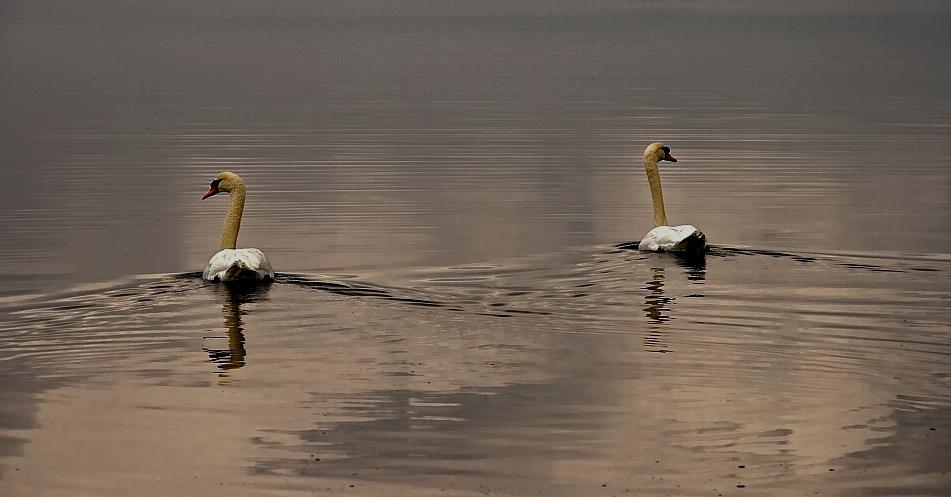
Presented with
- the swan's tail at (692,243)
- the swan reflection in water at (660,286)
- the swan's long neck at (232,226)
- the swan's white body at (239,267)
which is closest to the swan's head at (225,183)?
the swan's long neck at (232,226)

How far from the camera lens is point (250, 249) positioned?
724 inches

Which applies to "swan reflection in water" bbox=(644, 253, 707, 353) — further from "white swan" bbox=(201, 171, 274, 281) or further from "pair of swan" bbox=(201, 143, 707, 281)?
"white swan" bbox=(201, 171, 274, 281)

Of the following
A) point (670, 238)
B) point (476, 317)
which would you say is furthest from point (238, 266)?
point (670, 238)

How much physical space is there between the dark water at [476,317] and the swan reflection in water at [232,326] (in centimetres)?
5

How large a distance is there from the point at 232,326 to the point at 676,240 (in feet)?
22.4

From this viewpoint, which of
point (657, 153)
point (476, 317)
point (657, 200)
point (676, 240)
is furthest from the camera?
point (657, 153)

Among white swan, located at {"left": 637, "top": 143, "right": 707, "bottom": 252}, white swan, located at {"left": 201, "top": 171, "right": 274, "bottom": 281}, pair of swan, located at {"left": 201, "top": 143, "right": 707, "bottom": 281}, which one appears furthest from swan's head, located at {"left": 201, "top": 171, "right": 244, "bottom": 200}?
white swan, located at {"left": 637, "top": 143, "right": 707, "bottom": 252}

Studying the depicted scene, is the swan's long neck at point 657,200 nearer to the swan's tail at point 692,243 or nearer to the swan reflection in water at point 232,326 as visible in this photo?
the swan's tail at point 692,243

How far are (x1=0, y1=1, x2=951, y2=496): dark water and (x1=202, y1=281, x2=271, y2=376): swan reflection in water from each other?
1.9 inches

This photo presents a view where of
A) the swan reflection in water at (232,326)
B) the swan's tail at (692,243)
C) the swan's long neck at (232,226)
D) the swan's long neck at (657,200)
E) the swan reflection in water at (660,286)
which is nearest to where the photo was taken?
the swan reflection in water at (232,326)

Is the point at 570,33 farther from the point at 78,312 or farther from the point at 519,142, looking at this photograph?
the point at 78,312

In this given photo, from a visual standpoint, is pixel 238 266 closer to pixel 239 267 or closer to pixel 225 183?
pixel 239 267

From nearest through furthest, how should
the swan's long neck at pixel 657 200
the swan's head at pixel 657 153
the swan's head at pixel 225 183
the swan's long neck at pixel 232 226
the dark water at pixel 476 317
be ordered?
the dark water at pixel 476 317 → the swan's long neck at pixel 232 226 → the swan's head at pixel 225 183 → the swan's long neck at pixel 657 200 → the swan's head at pixel 657 153

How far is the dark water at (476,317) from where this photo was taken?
37.7ft
